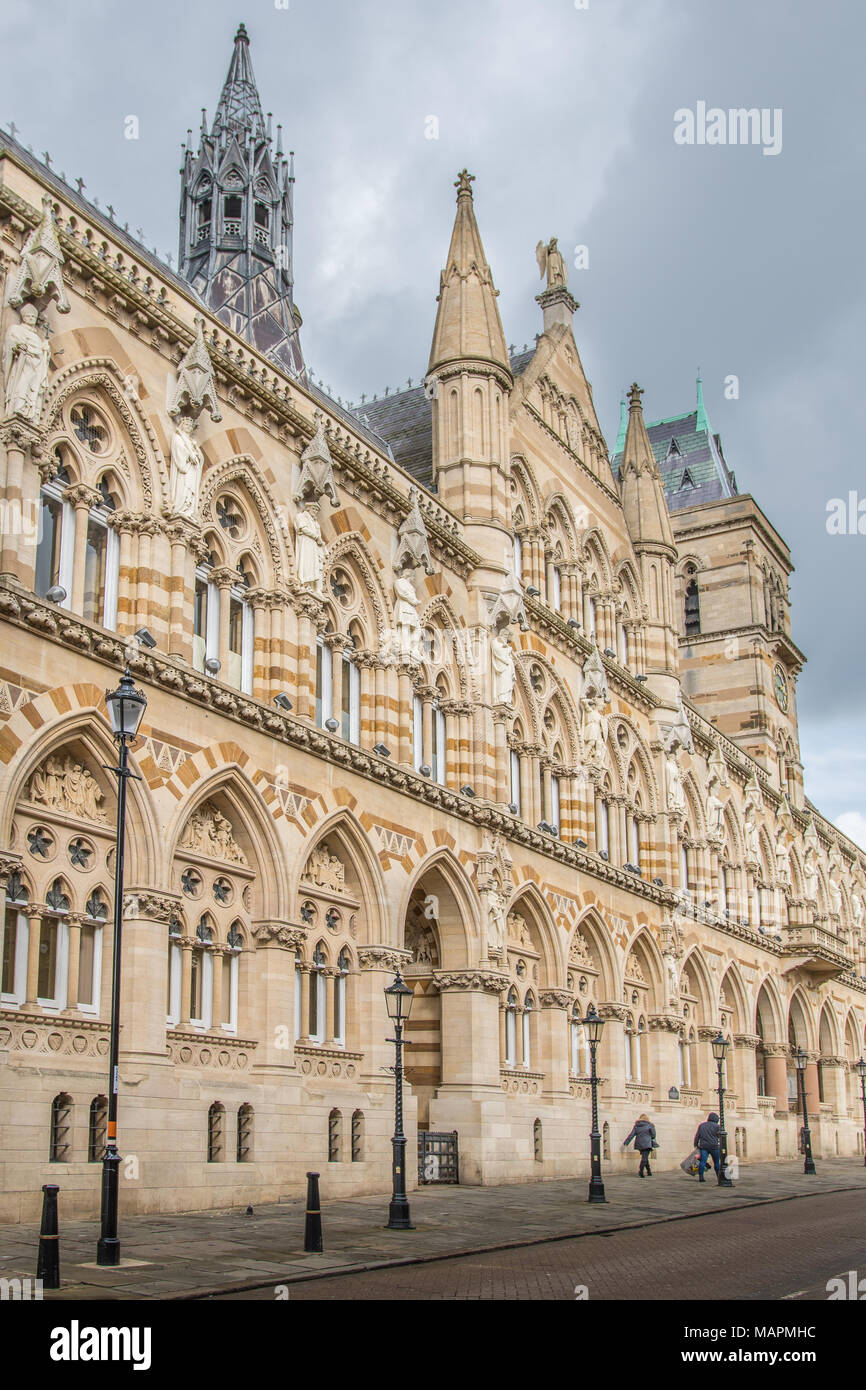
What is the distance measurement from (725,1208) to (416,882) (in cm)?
871

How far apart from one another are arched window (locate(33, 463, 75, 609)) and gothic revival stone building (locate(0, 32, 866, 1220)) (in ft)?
0.24

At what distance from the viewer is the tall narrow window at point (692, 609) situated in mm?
66125

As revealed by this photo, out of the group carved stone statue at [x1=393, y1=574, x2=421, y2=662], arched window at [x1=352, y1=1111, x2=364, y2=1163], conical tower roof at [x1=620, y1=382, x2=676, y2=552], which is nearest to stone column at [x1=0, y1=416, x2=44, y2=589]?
carved stone statue at [x1=393, y1=574, x2=421, y2=662]

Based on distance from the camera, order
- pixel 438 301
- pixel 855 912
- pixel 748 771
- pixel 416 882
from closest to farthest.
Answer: pixel 416 882 < pixel 438 301 < pixel 748 771 < pixel 855 912

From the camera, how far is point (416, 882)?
2978cm

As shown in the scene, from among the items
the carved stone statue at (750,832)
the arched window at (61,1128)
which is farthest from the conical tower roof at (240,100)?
the arched window at (61,1128)

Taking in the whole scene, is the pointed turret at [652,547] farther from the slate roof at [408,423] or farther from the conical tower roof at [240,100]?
the conical tower roof at [240,100]

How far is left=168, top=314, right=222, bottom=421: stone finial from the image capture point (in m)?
24.6

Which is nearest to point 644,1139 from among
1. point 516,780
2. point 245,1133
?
point 516,780

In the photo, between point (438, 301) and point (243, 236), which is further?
point (243, 236)

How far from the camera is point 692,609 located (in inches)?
2623

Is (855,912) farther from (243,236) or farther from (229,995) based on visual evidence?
(229,995)

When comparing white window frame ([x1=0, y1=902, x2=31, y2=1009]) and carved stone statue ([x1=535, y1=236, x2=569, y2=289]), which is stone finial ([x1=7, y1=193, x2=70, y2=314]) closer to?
white window frame ([x1=0, y1=902, x2=31, y2=1009])
